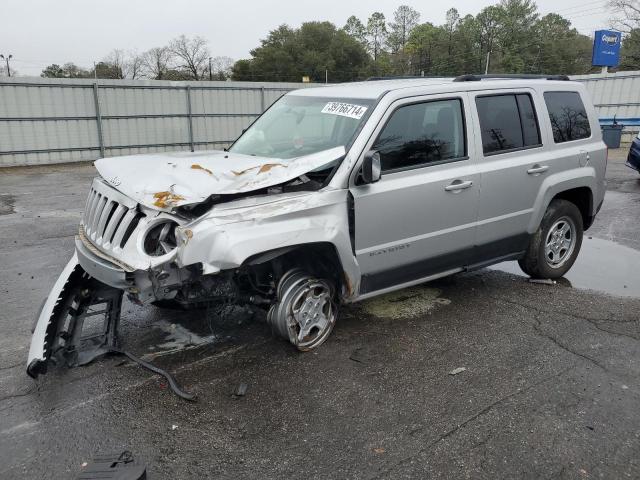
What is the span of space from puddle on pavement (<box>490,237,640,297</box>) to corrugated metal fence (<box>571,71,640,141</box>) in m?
16.8

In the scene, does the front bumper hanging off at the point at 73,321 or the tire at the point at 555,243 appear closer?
the front bumper hanging off at the point at 73,321

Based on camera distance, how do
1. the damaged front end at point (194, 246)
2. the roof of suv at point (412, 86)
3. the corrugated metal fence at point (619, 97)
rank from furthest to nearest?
the corrugated metal fence at point (619, 97) → the roof of suv at point (412, 86) → the damaged front end at point (194, 246)

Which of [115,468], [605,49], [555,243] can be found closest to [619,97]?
[605,49]

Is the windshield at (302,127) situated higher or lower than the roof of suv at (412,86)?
lower

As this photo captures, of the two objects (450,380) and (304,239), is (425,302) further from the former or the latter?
(304,239)

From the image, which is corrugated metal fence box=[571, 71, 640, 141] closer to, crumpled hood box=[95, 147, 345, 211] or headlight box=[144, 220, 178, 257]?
crumpled hood box=[95, 147, 345, 211]

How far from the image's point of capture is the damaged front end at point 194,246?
332 centimetres

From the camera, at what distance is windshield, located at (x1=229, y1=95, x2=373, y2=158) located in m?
4.25

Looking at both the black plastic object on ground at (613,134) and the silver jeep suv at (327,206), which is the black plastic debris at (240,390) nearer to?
the silver jeep suv at (327,206)

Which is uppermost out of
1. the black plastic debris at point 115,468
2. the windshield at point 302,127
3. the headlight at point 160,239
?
the windshield at point 302,127

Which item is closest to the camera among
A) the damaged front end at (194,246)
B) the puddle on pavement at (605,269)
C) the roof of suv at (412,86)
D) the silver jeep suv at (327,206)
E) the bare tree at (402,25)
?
the damaged front end at (194,246)

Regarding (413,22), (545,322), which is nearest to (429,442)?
(545,322)

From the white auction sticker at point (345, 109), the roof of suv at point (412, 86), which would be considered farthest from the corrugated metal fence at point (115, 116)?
the white auction sticker at point (345, 109)

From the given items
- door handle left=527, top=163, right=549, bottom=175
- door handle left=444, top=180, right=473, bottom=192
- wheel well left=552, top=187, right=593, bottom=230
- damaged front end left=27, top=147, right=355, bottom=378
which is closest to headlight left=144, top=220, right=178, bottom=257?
damaged front end left=27, top=147, right=355, bottom=378
